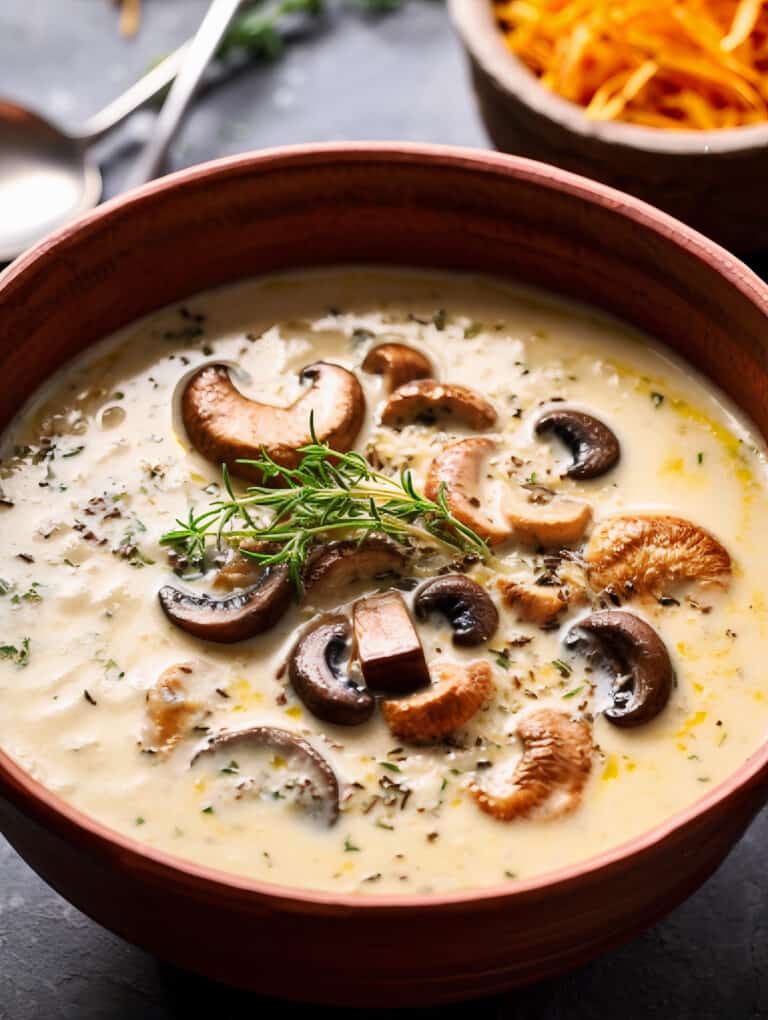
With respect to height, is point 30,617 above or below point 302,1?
below

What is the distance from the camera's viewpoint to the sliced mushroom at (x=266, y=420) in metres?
2.70

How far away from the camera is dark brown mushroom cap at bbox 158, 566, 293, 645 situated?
8.00ft

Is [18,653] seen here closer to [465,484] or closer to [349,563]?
[349,563]

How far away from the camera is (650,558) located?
8.33 ft

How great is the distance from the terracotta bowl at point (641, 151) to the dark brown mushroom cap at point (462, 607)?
1.34 meters

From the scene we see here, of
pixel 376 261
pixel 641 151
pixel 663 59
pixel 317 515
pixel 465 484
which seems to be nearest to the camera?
pixel 317 515

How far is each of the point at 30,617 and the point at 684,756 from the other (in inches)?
44.3

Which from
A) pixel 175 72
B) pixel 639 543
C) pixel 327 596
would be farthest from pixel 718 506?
pixel 175 72

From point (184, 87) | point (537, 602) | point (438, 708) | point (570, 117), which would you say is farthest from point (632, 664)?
point (184, 87)

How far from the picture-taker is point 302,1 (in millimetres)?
4340

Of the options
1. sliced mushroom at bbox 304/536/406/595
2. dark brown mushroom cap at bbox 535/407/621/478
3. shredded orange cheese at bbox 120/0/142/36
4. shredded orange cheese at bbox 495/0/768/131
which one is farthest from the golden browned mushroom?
shredded orange cheese at bbox 120/0/142/36

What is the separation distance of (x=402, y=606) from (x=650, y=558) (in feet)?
1.48

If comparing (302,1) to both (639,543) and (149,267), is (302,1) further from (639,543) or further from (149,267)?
(639,543)

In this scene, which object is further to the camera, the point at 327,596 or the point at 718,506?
the point at 718,506
